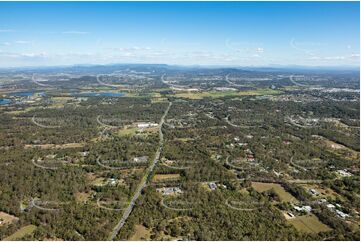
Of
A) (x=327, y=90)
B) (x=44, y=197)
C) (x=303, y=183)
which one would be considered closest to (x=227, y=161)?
(x=303, y=183)

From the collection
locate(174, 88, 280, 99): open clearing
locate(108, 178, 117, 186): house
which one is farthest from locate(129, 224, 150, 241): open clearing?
locate(174, 88, 280, 99): open clearing

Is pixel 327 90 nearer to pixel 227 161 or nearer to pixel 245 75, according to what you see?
pixel 245 75

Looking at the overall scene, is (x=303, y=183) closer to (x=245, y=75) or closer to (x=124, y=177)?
(x=124, y=177)

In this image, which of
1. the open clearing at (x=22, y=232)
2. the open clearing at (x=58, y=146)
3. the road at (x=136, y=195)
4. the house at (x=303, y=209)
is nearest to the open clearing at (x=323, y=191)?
the house at (x=303, y=209)

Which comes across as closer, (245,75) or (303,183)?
(303,183)

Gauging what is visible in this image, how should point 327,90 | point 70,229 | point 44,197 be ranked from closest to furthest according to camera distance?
point 70,229
point 44,197
point 327,90

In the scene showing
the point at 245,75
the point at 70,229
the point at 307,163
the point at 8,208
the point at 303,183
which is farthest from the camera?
the point at 245,75

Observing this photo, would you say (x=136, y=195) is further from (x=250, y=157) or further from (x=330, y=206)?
(x=330, y=206)
